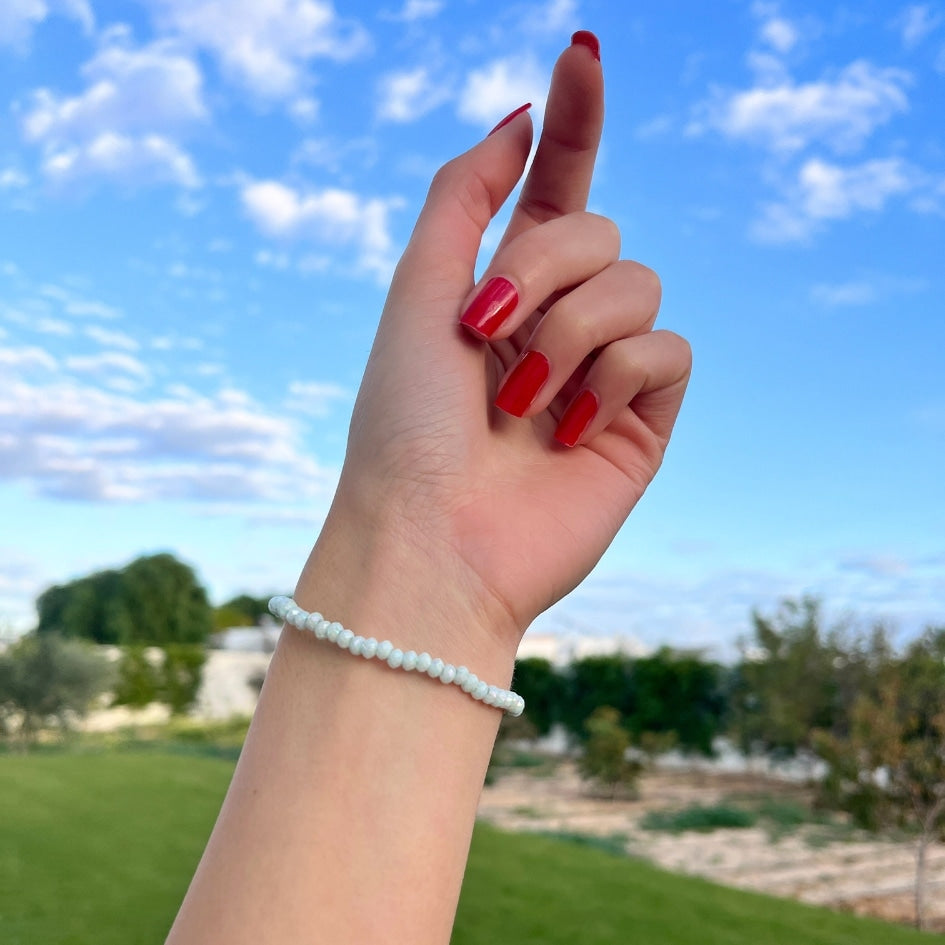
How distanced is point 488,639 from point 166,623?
30.3 meters

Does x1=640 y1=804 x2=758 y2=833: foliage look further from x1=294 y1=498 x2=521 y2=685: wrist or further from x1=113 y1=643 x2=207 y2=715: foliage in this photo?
x1=113 y1=643 x2=207 y2=715: foliage

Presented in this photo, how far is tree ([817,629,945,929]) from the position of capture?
6.60 metres

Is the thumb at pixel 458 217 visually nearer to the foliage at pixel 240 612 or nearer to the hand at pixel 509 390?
the hand at pixel 509 390

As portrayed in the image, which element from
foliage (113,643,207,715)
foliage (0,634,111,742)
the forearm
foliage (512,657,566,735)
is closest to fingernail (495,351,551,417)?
the forearm

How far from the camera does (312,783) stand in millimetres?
969

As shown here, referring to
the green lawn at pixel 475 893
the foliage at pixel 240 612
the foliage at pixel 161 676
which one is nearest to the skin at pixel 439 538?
the green lawn at pixel 475 893

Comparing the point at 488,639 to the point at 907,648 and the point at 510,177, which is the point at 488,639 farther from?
the point at 907,648

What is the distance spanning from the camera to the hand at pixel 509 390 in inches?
44.1

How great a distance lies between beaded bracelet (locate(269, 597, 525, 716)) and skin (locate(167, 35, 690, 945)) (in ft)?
0.05

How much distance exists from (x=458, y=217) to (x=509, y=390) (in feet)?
0.84

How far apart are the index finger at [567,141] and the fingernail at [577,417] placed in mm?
321

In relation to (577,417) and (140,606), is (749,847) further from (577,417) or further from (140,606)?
(140,606)

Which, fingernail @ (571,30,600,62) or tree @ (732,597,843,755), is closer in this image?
fingernail @ (571,30,600,62)

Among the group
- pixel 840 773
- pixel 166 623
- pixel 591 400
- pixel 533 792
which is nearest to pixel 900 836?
pixel 840 773
